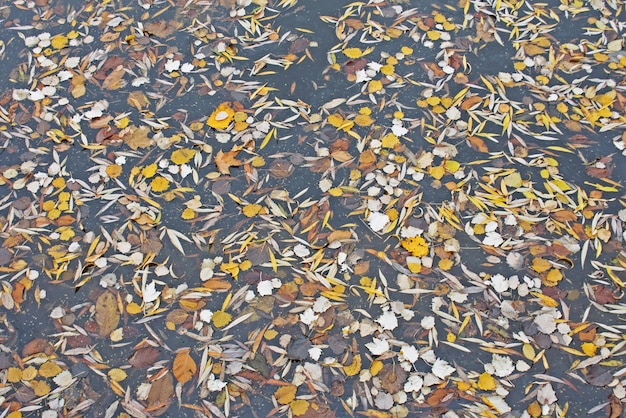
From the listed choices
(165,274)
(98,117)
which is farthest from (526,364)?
(98,117)

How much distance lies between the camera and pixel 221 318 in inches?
125

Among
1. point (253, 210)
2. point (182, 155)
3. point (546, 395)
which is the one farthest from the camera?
point (182, 155)

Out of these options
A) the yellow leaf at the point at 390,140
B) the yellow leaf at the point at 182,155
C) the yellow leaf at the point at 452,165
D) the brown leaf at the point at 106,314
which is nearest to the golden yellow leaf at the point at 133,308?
the brown leaf at the point at 106,314

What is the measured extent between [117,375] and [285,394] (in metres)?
0.85

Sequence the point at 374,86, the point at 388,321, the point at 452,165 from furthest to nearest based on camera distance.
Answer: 1. the point at 374,86
2. the point at 452,165
3. the point at 388,321

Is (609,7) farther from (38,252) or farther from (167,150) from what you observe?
(38,252)

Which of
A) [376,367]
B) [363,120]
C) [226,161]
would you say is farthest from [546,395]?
[226,161]

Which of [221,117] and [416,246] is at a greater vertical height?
[221,117]

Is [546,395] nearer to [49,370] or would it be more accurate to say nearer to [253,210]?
[253,210]

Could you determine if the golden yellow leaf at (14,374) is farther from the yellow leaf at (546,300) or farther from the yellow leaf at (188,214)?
the yellow leaf at (546,300)

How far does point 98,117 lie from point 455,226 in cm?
240

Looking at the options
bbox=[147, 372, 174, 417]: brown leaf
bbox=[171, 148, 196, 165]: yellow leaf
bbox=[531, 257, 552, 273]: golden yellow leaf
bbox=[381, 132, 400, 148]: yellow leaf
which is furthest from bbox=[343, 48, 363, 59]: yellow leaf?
bbox=[147, 372, 174, 417]: brown leaf

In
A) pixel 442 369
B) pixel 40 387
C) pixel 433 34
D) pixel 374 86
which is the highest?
pixel 433 34

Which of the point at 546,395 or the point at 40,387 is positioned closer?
the point at 546,395
